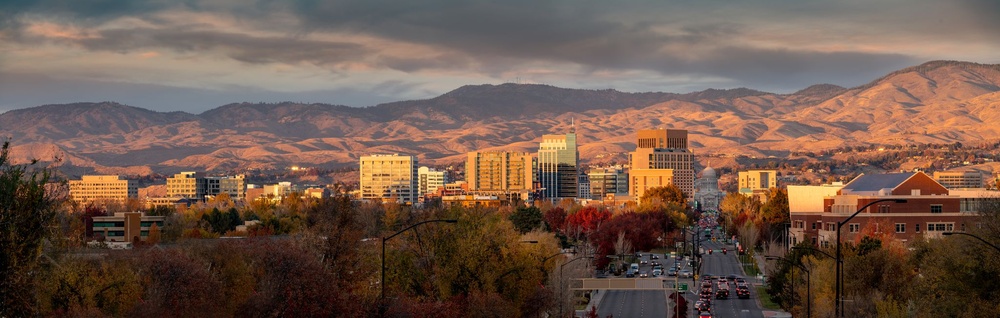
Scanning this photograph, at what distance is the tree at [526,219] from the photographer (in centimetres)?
17186

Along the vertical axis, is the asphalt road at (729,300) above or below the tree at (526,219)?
below

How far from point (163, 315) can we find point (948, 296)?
3234 centimetres

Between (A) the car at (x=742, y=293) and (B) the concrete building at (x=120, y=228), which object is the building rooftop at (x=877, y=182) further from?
(B) the concrete building at (x=120, y=228)

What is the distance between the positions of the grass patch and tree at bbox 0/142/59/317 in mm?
66044

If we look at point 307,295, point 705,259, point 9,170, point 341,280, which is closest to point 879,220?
point 705,259

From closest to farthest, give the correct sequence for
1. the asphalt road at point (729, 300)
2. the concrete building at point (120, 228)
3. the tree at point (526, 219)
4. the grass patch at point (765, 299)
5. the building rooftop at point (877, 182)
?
1. the asphalt road at point (729, 300)
2. the grass patch at point (765, 299)
3. the building rooftop at point (877, 182)
4. the concrete building at point (120, 228)
5. the tree at point (526, 219)

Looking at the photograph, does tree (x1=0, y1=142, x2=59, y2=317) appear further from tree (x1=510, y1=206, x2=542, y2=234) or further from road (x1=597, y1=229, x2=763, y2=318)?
tree (x1=510, y1=206, x2=542, y2=234)

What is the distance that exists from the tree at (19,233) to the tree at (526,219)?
12238cm

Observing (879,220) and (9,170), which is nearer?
(9,170)

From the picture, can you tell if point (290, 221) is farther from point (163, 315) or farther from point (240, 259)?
point (163, 315)

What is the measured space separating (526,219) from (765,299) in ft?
227

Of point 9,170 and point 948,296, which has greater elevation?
point 9,170

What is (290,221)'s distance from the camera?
570 feet

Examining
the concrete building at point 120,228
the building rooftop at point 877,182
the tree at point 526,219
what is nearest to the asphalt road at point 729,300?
the building rooftop at point 877,182
